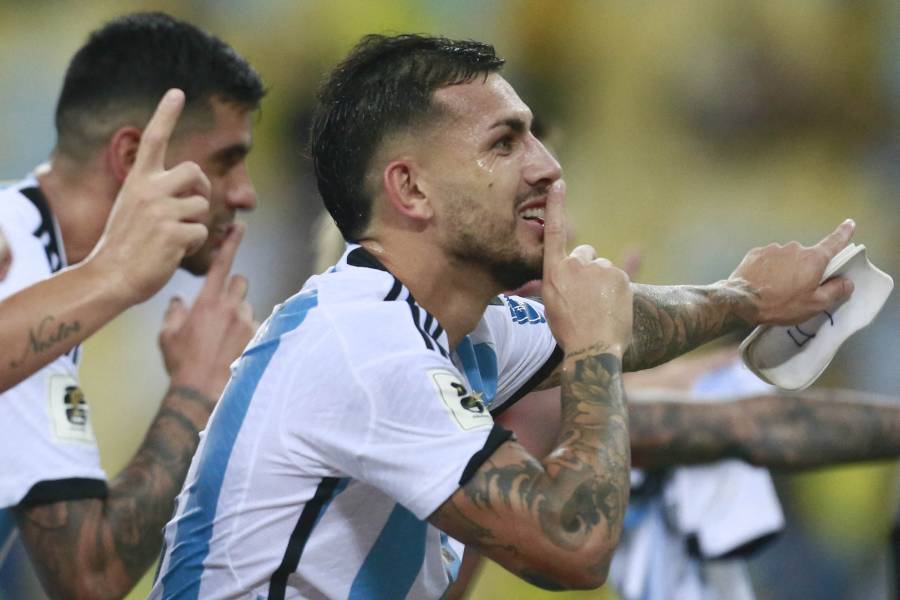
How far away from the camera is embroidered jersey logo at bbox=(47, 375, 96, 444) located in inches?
123

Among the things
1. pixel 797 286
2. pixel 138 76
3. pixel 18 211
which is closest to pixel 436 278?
pixel 797 286

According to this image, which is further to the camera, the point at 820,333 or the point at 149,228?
the point at 820,333

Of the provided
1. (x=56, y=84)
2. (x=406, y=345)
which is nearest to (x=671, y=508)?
(x=406, y=345)

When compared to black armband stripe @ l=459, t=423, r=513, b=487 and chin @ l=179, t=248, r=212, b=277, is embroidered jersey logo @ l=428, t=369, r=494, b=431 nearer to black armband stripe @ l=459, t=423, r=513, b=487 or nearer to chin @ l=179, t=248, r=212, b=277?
black armband stripe @ l=459, t=423, r=513, b=487

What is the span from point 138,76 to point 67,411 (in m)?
1.08

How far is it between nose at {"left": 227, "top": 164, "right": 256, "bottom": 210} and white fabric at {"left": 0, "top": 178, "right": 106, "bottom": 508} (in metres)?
0.59

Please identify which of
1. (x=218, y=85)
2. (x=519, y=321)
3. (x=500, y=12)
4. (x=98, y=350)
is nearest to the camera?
(x=519, y=321)

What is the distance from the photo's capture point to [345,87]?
109 inches

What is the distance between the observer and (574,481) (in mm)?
2258

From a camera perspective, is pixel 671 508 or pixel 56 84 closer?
pixel 671 508

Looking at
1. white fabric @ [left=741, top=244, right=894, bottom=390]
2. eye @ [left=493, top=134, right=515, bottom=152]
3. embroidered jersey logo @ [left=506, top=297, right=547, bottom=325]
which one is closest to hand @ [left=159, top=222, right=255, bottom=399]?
embroidered jersey logo @ [left=506, top=297, right=547, bottom=325]

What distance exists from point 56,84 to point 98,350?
1.30 m

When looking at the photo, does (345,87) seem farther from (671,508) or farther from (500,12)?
(500,12)

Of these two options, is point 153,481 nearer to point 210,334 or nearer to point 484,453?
point 210,334
